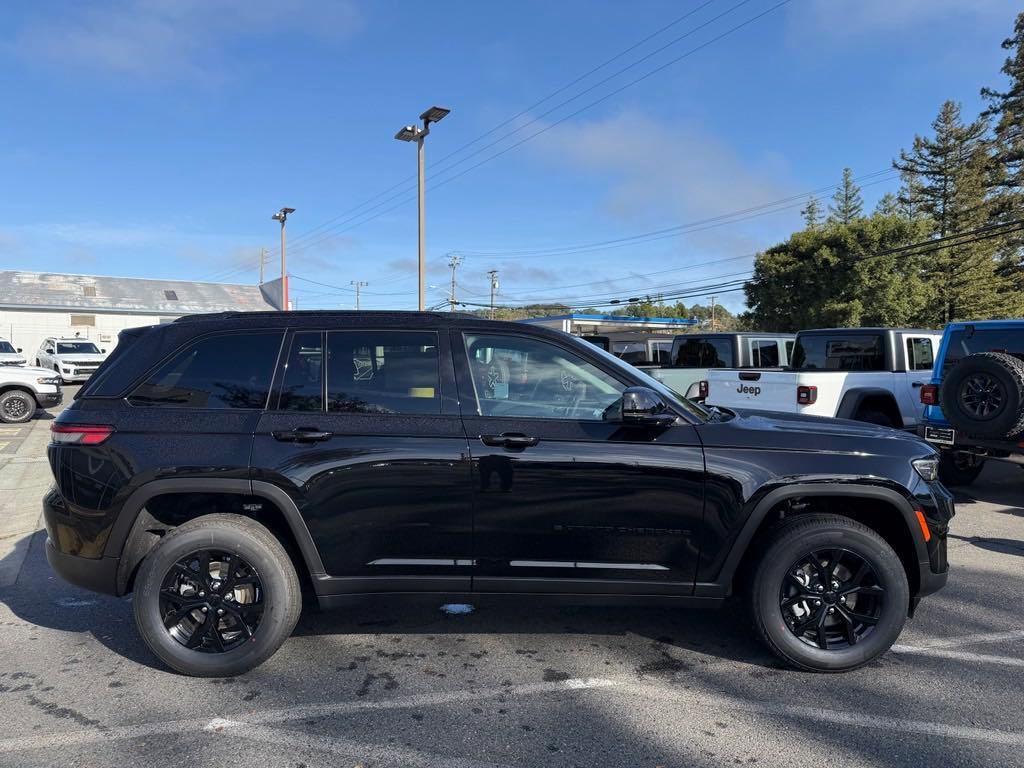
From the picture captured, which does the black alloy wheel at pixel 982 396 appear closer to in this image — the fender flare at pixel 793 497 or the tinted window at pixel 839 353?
the tinted window at pixel 839 353

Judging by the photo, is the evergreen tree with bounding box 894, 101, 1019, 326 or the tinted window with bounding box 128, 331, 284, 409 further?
the evergreen tree with bounding box 894, 101, 1019, 326

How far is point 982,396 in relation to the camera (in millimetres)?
6629

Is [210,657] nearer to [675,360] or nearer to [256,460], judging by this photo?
[256,460]

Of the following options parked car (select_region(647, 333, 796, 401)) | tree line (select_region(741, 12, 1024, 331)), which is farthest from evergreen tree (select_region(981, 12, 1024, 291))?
parked car (select_region(647, 333, 796, 401))

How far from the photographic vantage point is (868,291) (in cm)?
2986

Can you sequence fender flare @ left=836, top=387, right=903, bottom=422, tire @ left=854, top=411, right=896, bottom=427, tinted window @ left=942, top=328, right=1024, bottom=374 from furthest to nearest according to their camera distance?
tire @ left=854, top=411, right=896, bottom=427
fender flare @ left=836, top=387, right=903, bottom=422
tinted window @ left=942, top=328, right=1024, bottom=374

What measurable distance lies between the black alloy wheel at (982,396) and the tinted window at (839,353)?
7.24ft

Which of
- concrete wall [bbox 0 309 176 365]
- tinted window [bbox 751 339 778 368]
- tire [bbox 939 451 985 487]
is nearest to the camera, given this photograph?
tire [bbox 939 451 985 487]

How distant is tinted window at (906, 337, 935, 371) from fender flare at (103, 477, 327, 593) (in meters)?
8.39

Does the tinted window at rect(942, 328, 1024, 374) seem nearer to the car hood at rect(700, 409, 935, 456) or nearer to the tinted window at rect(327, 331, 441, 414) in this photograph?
the car hood at rect(700, 409, 935, 456)

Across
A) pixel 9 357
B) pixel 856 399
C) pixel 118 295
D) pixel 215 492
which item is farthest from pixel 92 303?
pixel 215 492

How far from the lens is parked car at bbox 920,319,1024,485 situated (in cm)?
644

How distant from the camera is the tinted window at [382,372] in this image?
3.46 m

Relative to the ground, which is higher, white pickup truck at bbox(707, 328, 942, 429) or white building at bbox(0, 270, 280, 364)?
white building at bbox(0, 270, 280, 364)
